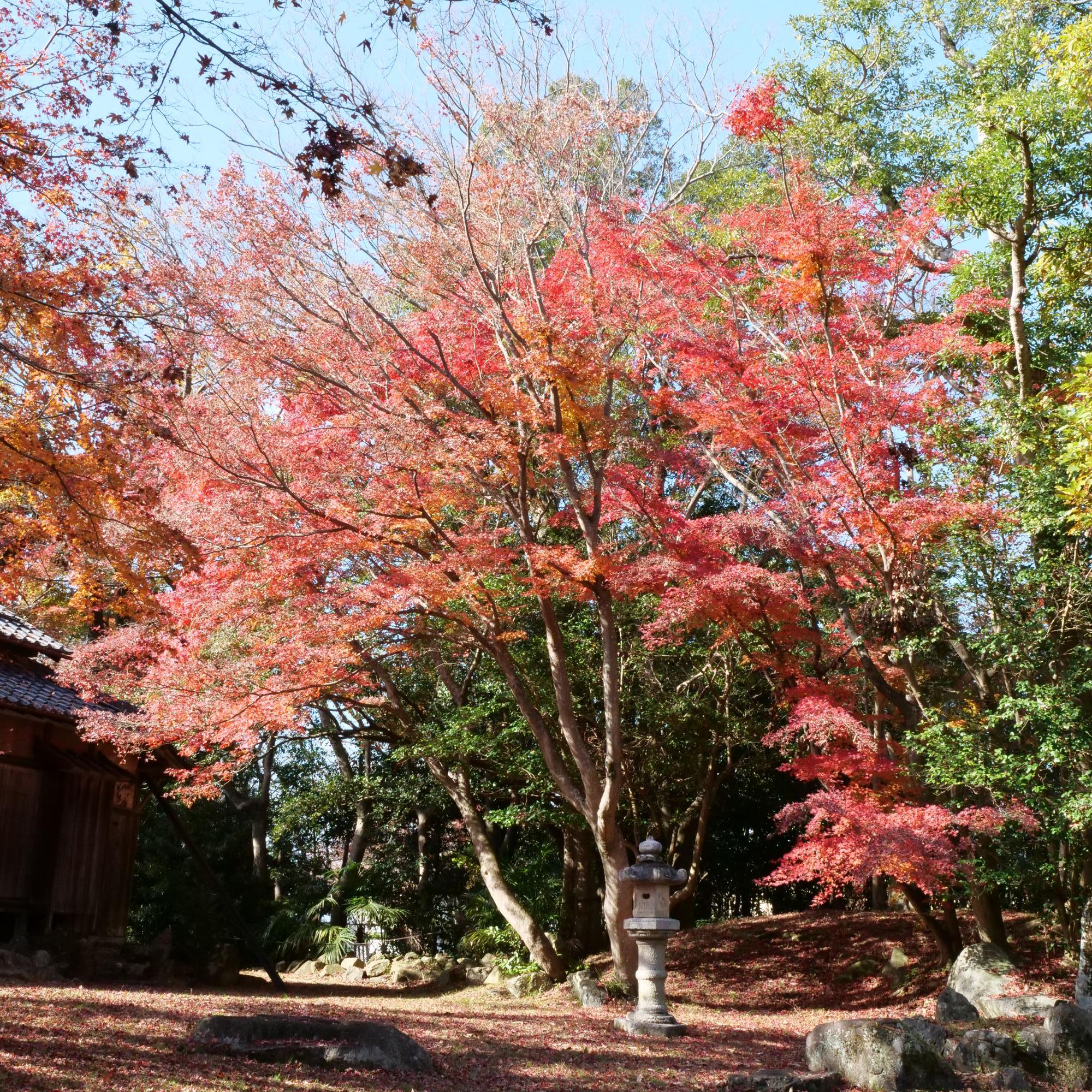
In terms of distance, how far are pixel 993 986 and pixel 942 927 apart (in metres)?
2.10

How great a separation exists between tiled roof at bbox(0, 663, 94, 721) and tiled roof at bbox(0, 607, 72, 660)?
309 mm

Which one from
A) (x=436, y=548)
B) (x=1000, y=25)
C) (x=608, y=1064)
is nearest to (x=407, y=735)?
(x=436, y=548)

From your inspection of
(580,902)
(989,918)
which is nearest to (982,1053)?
(989,918)

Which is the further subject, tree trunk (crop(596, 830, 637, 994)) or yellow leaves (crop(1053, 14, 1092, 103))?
tree trunk (crop(596, 830, 637, 994))

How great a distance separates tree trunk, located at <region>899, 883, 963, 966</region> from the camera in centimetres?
1382

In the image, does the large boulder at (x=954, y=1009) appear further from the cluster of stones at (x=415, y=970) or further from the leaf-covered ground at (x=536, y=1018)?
the cluster of stones at (x=415, y=970)

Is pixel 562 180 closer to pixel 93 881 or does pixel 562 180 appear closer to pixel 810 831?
pixel 810 831

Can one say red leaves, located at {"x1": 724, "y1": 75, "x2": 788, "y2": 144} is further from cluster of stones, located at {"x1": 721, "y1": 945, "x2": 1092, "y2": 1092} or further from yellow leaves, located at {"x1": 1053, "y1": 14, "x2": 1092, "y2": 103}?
cluster of stones, located at {"x1": 721, "y1": 945, "x2": 1092, "y2": 1092}

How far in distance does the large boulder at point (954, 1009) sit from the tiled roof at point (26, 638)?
1154cm

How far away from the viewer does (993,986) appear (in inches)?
468

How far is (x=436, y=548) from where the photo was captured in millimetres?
13656

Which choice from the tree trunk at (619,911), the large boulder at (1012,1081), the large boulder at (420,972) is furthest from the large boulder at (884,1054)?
the large boulder at (420,972)

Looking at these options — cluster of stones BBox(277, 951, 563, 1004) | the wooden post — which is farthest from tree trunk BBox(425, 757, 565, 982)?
the wooden post

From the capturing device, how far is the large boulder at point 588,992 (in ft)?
43.0
